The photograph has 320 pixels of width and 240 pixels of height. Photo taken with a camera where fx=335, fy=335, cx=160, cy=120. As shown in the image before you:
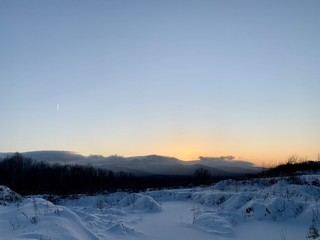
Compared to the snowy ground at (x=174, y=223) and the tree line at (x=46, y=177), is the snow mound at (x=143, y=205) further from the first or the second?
the tree line at (x=46, y=177)

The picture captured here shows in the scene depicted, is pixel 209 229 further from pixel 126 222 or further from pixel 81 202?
pixel 81 202

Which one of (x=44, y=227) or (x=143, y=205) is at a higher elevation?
(x=44, y=227)

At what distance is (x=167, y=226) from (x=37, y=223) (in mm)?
3692

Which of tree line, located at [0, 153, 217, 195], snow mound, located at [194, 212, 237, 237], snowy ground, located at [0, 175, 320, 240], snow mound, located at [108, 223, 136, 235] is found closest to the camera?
snowy ground, located at [0, 175, 320, 240]

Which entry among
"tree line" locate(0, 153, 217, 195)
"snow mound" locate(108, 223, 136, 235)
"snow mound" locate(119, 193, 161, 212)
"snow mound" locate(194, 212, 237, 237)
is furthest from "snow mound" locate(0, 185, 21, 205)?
"tree line" locate(0, 153, 217, 195)

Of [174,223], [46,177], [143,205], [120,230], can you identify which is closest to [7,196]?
[143,205]

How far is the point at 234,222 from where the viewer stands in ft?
31.1

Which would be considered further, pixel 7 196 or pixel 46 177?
pixel 46 177

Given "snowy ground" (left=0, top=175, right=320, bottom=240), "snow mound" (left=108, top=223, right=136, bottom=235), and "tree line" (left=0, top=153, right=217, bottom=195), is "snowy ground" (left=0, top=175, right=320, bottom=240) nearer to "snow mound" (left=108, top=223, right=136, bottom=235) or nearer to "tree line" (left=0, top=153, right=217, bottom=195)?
"snow mound" (left=108, top=223, right=136, bottom=235)

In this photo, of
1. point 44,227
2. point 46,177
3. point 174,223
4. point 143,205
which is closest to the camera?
point 44,227

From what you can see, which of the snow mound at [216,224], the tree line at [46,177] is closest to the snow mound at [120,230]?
the snow mound at [216,224]

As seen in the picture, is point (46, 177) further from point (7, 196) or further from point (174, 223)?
point (174, 223)

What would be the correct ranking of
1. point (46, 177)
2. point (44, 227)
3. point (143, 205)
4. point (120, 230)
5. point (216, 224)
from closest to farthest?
point (44, 227)
point (120, 230)
point (216, 224)
point (143, 205)
point (46, 177)

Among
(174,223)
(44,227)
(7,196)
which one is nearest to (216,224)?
(174,223)
